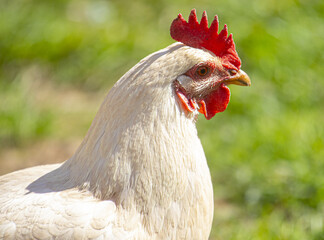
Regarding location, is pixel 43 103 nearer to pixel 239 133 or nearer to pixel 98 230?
pixel 239 133

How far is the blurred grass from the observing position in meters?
4.16

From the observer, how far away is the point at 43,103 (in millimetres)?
5531

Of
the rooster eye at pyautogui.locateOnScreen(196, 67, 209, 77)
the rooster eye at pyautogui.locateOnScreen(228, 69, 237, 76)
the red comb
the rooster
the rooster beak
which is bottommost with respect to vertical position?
the rooster

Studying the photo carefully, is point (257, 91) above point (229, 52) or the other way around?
the other way around

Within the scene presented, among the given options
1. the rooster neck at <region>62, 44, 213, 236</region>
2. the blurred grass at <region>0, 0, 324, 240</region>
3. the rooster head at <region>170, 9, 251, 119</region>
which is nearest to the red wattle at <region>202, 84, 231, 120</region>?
the rooster head at <region>170, 9, 251, 119</region>

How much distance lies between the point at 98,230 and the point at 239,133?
2764 millimetres

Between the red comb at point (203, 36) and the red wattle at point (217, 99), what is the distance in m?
0.14

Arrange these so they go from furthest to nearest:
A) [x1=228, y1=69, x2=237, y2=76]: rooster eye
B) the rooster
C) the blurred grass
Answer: the blurred grass → [x1=228, y1=69, x2=237, y2=76]: rooster eye → the rooster

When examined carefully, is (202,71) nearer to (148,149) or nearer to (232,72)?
(232,72)

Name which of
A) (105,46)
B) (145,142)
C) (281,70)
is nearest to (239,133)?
(281,70)

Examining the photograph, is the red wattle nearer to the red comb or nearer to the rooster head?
the rooster head

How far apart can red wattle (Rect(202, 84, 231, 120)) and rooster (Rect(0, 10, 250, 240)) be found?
4.4 inches

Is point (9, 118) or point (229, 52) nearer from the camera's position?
point (229, 52)

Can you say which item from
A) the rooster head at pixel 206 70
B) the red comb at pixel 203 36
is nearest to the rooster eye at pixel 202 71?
the rooster head at pixel 206 70
